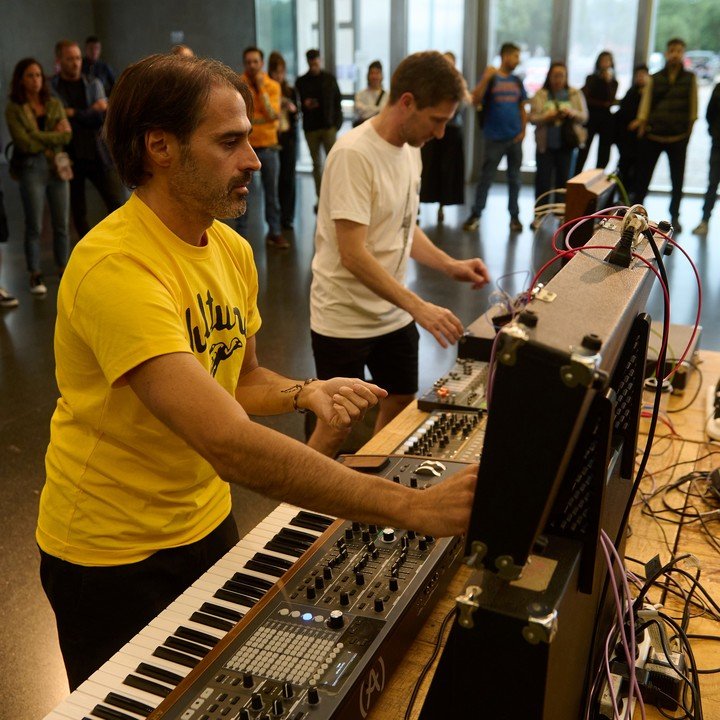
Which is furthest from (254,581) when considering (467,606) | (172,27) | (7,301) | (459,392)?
(172,27)

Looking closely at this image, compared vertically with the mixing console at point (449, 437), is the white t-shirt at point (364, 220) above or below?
above

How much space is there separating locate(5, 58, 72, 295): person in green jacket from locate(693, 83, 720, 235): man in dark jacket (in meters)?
5.85

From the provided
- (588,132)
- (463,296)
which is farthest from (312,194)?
(463,296)

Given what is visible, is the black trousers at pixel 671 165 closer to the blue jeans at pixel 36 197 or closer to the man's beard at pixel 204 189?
the blue jeans at pixel 36 197

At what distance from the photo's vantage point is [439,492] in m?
1.06

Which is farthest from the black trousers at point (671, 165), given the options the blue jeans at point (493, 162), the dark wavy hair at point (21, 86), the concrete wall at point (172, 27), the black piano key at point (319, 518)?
the black piano key at point (319, 518)

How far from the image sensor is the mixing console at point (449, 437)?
195 cm

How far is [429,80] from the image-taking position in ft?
9.01

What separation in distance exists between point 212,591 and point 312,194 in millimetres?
9862

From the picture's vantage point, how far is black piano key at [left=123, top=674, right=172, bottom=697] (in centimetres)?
127

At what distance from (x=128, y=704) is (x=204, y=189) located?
0.85 meters

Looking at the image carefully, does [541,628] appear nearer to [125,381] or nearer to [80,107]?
[125,381]

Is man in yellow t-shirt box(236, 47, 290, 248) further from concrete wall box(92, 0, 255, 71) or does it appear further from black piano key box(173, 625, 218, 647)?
black piano key box(173, 625, 218, 647)

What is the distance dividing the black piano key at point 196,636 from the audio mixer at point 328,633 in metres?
0.06
